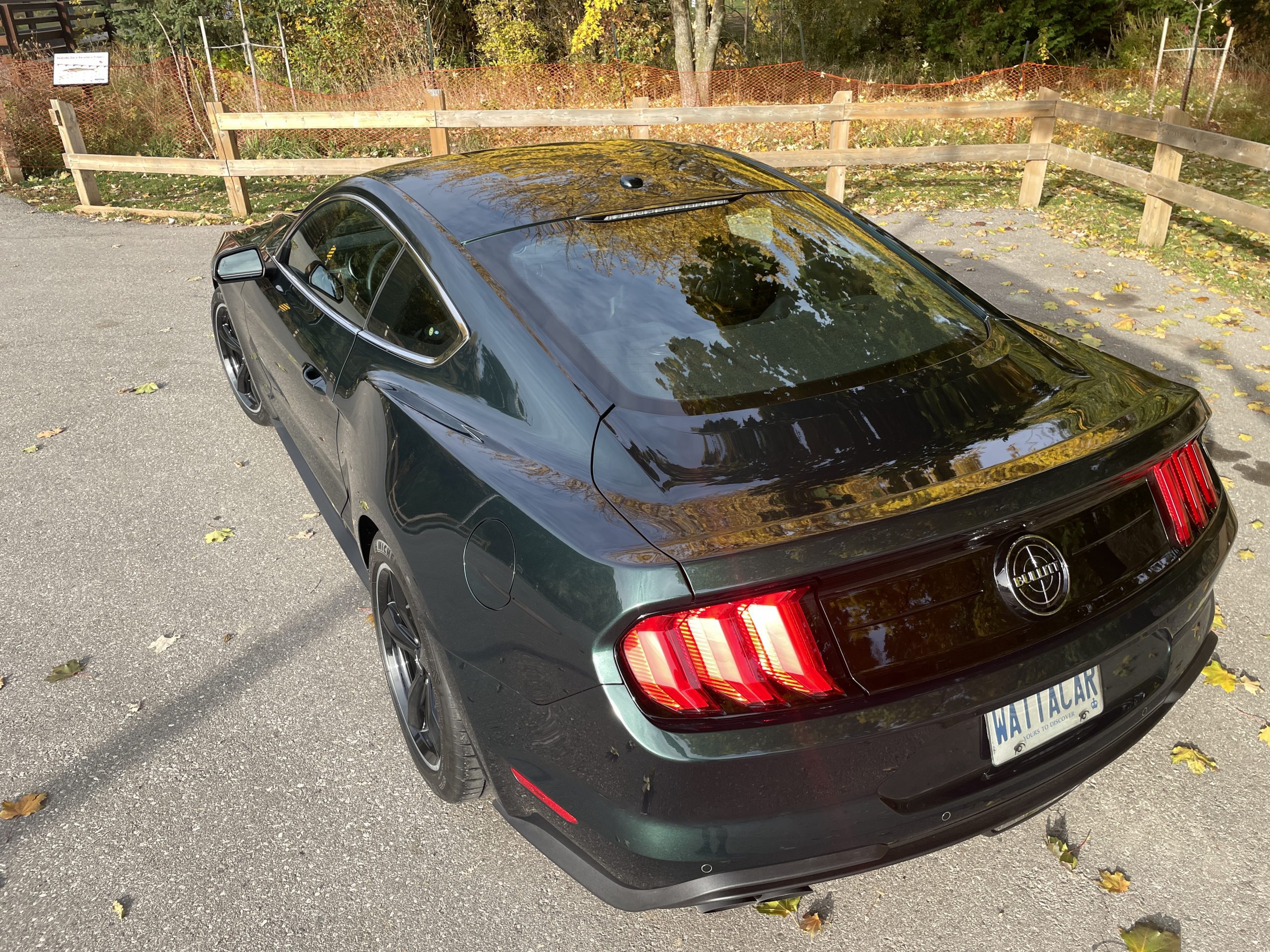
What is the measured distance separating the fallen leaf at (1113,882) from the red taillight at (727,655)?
4.18 ft

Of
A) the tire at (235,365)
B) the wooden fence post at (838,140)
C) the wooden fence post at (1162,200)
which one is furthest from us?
the wooden fence post at (838,140)

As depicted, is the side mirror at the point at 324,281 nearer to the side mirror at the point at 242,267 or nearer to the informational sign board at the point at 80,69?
the side mirror at the point at 242,267

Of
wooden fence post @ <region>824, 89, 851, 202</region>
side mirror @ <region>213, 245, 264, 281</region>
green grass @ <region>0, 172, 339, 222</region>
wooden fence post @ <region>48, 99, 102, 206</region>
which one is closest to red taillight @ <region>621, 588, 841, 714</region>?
side mirror @ <region>213, 245, 264, 281</region>

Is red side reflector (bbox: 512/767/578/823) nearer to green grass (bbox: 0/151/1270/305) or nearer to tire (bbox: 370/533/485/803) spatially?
tire (bbox: 370/533/485/803)

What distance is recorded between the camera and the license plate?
195cm

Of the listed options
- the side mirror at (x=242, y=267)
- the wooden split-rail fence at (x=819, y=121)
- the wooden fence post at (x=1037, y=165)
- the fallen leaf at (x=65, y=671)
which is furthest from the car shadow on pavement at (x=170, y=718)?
the wooden fence post at (x=1037, y=165)

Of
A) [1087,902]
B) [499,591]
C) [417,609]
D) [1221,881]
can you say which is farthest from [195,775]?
[1221,881]

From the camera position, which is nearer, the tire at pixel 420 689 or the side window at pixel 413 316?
the tire at pixel 420 689

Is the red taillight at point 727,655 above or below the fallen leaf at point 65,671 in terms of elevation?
above

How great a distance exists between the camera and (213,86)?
1527 centimetres

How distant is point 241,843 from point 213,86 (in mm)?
15851

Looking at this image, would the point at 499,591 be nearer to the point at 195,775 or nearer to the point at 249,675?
the point at 195,775

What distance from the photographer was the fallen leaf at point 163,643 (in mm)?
3494

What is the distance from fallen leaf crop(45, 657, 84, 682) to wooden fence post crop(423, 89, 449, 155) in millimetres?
7601
